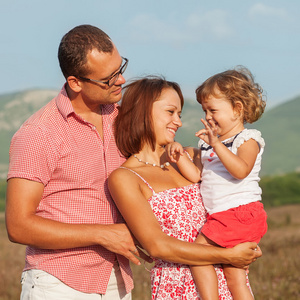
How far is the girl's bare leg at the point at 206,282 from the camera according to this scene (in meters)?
3.74

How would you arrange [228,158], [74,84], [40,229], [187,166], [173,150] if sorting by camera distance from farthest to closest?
[187,166], [74,84], [173,150], [228,158], [40,229]

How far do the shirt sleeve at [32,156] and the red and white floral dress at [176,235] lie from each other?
0.72m

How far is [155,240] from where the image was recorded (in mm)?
3625

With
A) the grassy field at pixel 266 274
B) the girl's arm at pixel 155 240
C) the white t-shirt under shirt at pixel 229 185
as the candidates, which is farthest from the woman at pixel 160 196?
the grassy field at pixel 266 274

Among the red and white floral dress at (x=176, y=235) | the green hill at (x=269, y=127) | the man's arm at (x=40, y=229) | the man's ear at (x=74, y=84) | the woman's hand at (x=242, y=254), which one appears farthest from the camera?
the green hill at (x=269, y=127)

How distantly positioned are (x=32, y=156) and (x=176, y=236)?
1.08 metres

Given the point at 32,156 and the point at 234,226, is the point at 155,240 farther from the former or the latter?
the point at 32,156

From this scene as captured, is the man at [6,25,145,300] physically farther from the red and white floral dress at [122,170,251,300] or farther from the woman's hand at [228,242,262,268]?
the woman's hand at [228,242,262,268]

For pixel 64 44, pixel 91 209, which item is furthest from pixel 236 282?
pixel 64 44

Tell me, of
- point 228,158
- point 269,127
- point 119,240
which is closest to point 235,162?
point 228,158

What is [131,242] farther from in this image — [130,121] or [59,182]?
[130,121]

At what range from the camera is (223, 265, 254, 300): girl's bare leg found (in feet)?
12.5

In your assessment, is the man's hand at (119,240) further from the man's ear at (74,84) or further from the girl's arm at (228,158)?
the man's ear at (74,84)

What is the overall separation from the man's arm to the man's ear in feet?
2.47
